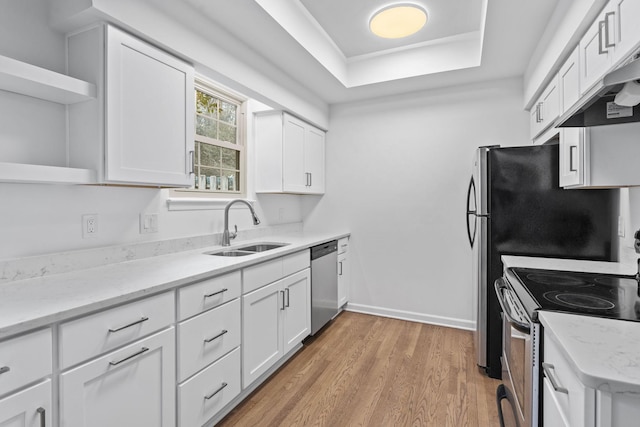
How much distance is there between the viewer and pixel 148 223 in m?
2.10

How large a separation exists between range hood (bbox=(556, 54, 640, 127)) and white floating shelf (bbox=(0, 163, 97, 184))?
6.65 ft

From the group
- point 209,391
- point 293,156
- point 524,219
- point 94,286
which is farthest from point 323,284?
point 94,286

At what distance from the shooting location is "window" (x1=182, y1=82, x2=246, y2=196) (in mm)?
2686

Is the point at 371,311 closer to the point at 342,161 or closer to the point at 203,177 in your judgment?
the point at 342,161

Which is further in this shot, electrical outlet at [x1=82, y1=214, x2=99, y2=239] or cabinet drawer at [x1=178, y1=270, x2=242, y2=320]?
electrical outlet at [x1=82, y1=214, x2=99, y2=239]

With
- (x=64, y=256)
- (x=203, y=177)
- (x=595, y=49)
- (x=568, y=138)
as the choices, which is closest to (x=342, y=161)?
(x=203, y=177)

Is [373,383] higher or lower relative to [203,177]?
lower

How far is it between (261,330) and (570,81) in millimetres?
2375

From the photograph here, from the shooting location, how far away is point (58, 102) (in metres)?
1.63

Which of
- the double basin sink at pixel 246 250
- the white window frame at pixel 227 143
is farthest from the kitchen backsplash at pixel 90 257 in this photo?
the white window frame at pixel 227 143

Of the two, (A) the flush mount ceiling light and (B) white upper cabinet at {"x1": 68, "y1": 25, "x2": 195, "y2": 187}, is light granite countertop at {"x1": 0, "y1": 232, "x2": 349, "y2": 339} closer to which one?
(B) white upper cabinet at {"x1": 68, "y1": 25, "x2": 195, "y2": 187}

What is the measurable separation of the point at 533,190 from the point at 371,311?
2.11m

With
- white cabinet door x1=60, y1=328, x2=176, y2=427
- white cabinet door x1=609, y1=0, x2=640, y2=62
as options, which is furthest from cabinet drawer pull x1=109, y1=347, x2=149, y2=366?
white cabinet door x1=609, y1=0, x2=640, y2=62

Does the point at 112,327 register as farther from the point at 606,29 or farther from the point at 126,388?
the point at 606,29
